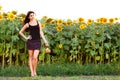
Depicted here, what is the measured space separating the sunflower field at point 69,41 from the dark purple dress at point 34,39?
0.88 m

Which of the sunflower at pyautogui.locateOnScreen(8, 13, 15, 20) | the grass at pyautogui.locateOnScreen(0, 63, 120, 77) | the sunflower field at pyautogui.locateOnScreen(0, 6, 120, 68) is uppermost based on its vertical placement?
the sunflower at pyautogui.locateOnScreen(8, 13, 15, 20)

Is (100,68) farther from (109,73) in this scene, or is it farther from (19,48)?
(19,48)

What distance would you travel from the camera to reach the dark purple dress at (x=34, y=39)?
15.9 meters

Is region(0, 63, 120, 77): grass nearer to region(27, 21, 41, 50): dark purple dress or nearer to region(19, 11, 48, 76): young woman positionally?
region(19, 11, 48, 76): young woman

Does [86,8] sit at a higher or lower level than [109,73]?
higher

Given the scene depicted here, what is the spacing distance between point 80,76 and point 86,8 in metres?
2.11

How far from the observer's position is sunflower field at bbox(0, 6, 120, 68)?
1692 cm

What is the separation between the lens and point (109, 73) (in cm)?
1661

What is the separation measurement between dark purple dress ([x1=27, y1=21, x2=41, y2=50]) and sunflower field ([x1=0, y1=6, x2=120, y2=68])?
2.88 feet

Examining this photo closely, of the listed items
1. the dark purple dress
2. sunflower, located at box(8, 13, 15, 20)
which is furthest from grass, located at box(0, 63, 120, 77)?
sunflower, located at box(8, 13, 15, 20)

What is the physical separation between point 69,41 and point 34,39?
135cm

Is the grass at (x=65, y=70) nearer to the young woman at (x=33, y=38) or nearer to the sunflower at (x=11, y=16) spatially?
the young woman at (x=33, y=38)

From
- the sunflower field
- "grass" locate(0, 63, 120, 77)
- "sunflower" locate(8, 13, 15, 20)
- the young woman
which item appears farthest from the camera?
the sunflower field

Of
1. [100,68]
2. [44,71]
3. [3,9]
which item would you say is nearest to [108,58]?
[100,68]
